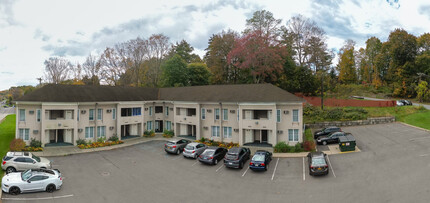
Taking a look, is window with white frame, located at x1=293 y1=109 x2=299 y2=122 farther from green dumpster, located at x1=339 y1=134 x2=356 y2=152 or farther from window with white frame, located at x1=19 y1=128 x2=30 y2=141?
window with white frame, located at x1=19 y1=128 x2=30 y2=141

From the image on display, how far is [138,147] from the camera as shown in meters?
28.7

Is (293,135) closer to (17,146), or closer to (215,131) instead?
(215,131)

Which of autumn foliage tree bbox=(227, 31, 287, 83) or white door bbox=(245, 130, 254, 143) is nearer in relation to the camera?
white door bbox=(245, 130, 254, 143)

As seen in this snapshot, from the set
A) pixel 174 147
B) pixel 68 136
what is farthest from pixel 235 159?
pixel 68 136

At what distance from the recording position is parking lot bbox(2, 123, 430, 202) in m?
14.5

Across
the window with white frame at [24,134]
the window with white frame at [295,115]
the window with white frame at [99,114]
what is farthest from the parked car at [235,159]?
the window with white frame at [24,134]

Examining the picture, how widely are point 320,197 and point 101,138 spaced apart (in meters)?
26.9

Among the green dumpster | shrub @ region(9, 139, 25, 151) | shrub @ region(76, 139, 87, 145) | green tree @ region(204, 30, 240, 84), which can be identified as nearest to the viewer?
the green dumpster

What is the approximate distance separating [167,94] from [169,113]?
3527 millimetres

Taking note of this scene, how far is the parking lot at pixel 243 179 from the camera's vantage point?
1453cm

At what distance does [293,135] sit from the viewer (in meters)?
26.9

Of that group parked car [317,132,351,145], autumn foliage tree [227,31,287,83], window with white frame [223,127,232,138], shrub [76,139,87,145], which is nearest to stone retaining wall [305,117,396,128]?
parked car [317,132,351,145]

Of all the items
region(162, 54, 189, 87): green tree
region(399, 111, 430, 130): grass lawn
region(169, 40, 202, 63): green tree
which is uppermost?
region(169, 40, 202, 63): green tree

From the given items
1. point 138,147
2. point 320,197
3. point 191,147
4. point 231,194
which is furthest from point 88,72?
point 320,197
